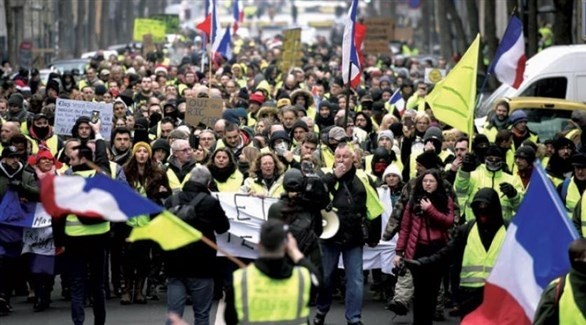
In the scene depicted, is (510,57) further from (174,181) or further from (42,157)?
(42,157)

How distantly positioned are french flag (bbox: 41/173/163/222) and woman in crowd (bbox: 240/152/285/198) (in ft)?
18.9

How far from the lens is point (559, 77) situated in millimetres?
25797

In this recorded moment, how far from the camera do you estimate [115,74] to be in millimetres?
29453

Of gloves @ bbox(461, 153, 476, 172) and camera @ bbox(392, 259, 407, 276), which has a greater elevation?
gloves @ bbox(461, 153, 476, 172)

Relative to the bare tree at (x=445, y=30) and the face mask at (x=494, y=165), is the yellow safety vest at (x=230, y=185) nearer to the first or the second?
the face mask at (x=494, y=165)

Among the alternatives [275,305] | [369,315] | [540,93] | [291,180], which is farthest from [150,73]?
[275,305]

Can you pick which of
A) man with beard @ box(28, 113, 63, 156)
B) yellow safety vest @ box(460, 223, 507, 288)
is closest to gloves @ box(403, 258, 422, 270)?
yellow safety vest @ box(460, 223, 507, 288)

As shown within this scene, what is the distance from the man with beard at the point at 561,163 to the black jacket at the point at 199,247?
167 inches

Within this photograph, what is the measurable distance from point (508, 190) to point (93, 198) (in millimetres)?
5964

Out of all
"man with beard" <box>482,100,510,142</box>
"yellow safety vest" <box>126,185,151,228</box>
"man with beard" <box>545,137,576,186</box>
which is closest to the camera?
"yellow safety vest" <box>126,185,151,228</box>

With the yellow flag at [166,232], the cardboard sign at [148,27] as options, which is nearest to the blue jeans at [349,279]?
the yellow flag at [166,232]

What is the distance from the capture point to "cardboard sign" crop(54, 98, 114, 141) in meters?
19.3

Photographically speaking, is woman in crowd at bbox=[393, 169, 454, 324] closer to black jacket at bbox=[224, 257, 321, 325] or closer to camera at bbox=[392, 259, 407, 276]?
camera at bbox=[392, 259, 407, 276]

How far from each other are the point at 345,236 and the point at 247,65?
2259cm
